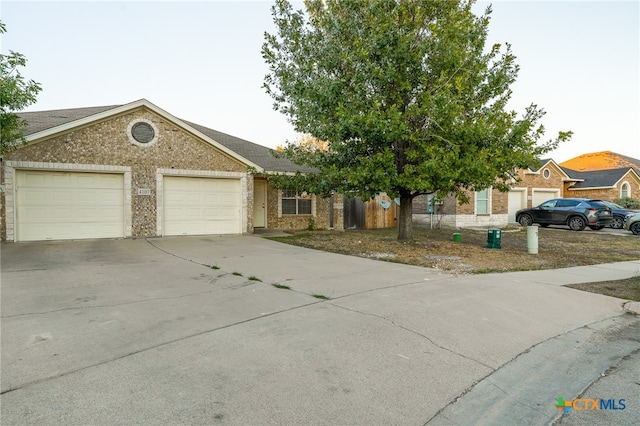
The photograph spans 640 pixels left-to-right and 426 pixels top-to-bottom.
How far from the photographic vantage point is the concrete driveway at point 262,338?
272cm

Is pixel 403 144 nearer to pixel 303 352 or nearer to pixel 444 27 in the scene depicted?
pixel 444 27

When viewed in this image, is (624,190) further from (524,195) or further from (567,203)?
(567,203)

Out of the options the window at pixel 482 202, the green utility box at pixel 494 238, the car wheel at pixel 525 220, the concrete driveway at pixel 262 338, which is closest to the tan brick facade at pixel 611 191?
the car wheel at pixel 525 220

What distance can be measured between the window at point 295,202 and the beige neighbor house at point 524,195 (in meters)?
5.93

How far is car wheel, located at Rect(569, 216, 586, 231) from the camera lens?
19219 millimetres

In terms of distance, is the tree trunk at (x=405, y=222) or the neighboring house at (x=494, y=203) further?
the neighboring house at (x=494, y=203)

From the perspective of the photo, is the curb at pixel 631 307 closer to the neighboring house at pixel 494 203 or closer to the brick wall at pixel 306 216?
the brick wall at pixel 306 216

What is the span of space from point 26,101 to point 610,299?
1261cm

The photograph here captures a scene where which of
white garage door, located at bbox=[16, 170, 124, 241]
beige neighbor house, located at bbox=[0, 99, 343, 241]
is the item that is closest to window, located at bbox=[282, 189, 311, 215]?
beige neighbor house, located at bbox=[0, 99, 343, 241]

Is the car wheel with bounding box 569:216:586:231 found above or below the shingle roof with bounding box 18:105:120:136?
below

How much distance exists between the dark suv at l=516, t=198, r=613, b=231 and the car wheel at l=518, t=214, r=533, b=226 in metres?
0.45

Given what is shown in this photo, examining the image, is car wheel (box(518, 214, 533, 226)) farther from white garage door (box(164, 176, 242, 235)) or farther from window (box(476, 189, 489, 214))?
white garage door (box(164, 176, 242, 235))

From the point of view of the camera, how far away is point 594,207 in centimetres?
1917

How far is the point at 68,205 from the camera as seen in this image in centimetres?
1195
